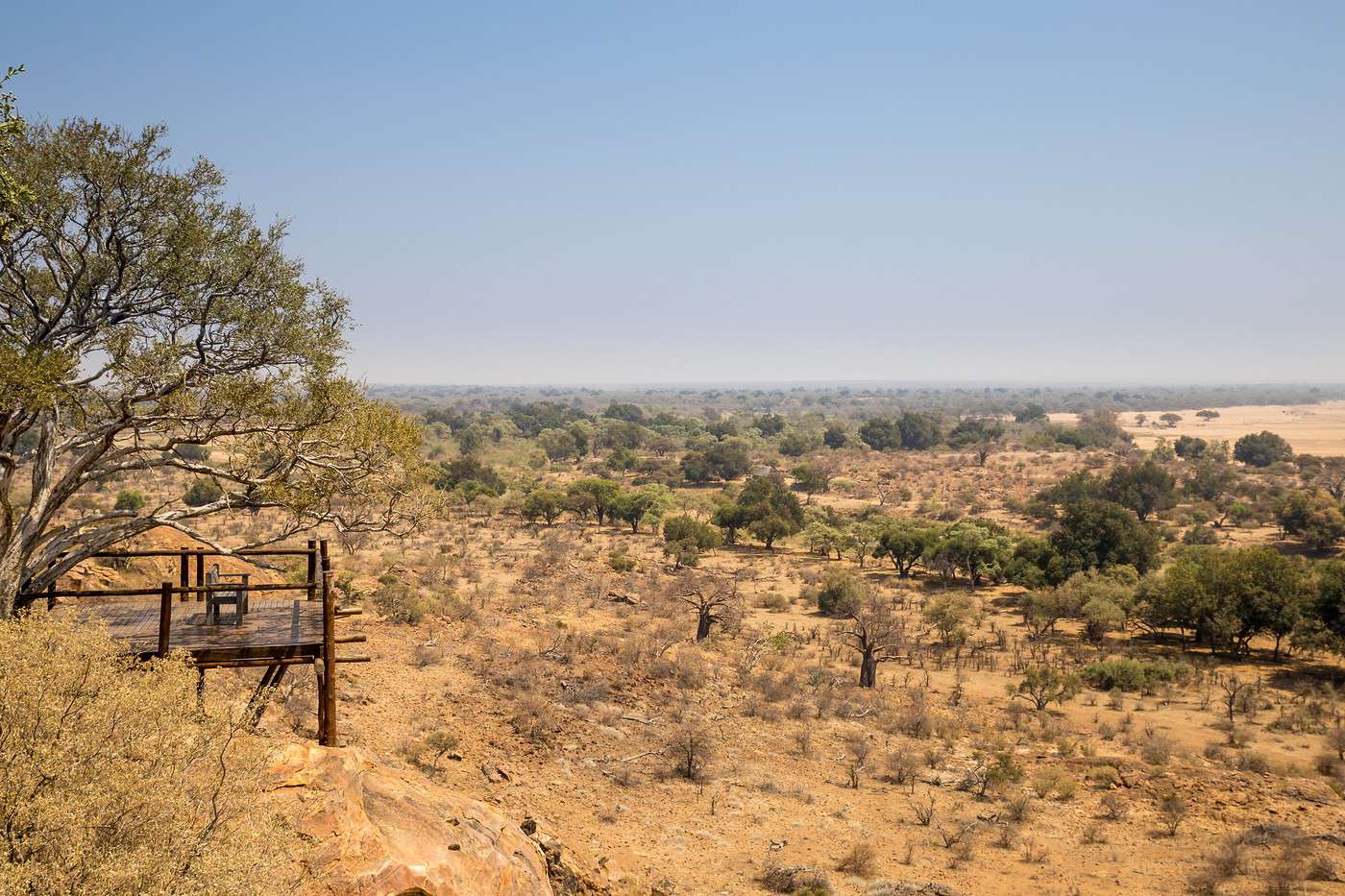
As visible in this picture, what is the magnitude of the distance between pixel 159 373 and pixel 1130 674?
30246 millimetres

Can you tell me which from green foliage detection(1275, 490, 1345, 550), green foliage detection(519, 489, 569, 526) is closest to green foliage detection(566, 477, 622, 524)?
green foliage detection(519, 489, 569, 526)

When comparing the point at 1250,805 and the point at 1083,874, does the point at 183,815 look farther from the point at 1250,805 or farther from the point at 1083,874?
the point at 1250,805

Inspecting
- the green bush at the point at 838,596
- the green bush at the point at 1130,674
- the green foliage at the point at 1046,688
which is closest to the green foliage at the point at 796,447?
the green bush at the point at 838,596

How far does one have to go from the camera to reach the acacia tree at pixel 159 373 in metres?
11.0

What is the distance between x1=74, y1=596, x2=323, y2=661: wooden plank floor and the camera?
10.2 m

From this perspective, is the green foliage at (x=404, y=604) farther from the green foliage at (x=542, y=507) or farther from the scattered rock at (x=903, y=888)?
the green foliage at (x=542, y=507)

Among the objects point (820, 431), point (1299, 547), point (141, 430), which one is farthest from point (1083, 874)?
point (820, 431)

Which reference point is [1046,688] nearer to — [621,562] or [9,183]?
[621,562]

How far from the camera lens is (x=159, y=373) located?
1164cm

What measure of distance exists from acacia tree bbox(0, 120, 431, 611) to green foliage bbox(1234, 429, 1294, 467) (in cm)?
11167

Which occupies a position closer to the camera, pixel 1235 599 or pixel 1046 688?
pixel 1046 688

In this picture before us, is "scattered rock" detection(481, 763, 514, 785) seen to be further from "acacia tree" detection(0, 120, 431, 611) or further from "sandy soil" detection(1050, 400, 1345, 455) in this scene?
"sandy soil" detection(1050, 400, 1345, 455)

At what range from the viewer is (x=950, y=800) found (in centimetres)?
1742

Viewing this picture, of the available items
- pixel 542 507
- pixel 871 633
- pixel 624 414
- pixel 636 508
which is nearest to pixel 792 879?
pixel 871 633
